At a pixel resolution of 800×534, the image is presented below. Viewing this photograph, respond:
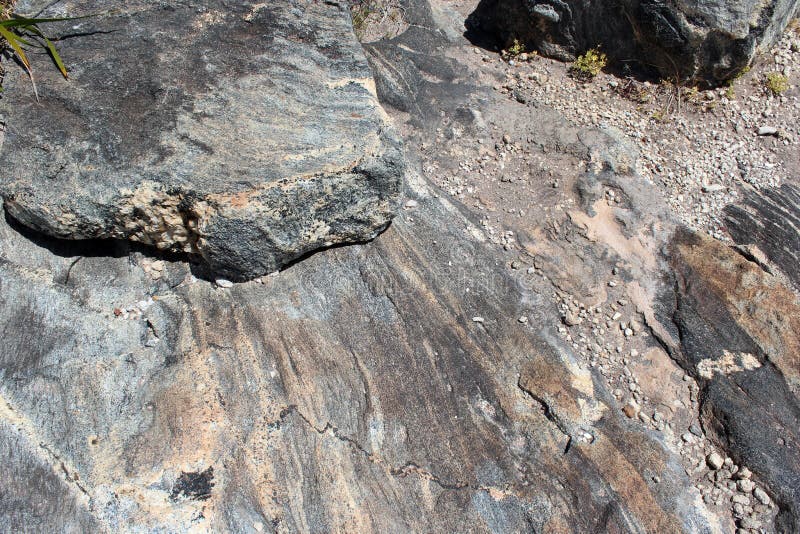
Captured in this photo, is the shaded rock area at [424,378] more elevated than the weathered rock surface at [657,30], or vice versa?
the weathered rock surface at [657,30]

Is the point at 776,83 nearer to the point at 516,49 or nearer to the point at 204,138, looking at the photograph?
the point at 516,49

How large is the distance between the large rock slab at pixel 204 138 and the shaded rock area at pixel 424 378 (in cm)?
27

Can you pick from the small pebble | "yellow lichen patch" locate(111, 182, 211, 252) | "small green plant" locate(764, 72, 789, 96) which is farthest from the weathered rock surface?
"yellow lichen patch" locate(111, 182, 211, 252)

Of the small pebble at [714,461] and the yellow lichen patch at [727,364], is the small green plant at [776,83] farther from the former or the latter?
the small pebble at [714,461]

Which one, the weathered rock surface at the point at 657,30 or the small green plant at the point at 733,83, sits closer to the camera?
the weathered rock surface at the point at 657,30

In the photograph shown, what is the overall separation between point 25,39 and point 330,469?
357 centimetres

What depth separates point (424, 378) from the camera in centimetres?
384

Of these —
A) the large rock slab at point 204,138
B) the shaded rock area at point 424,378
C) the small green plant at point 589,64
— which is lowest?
the shaded rock area at point 424,378

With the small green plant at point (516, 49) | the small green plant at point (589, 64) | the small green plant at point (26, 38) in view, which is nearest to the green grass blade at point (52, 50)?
the small green plant at point (26, 38)

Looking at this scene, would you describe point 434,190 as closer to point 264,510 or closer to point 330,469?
point 330,469

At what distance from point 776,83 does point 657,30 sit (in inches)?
54.1

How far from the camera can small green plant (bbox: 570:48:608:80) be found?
6.23m

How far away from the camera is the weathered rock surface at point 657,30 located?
18.8 ft

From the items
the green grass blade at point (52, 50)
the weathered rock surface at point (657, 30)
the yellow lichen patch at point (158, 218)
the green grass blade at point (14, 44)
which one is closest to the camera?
the yellow lichen patch at point (158, 218)
